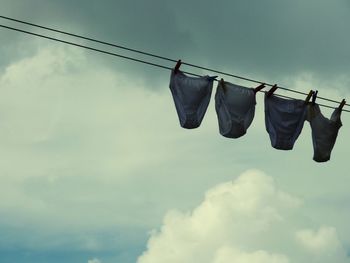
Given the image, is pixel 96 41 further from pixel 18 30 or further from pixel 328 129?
pixel 328 129

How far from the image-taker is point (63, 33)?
51.1 ft

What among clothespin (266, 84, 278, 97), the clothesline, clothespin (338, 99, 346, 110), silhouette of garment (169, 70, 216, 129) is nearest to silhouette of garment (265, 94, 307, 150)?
the clothesline

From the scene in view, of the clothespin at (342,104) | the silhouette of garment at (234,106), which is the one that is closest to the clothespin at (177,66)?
the silhouette of garment at (234,106)

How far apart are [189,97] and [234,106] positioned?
1383 mm

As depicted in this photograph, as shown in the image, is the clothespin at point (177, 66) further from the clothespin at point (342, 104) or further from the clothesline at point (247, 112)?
the clothespin at point (342, 104)

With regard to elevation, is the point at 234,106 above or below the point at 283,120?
above

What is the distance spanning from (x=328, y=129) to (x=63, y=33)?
8966mm

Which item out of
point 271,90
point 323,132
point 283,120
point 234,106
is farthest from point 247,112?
point 323,132

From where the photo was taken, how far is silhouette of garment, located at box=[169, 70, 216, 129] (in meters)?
18.2

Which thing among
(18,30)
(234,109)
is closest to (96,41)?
(18,30)

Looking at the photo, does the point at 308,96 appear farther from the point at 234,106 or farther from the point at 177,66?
the point at 177,66

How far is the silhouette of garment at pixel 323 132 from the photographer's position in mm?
19703

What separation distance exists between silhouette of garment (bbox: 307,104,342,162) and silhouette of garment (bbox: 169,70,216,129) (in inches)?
136

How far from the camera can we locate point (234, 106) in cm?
1873
